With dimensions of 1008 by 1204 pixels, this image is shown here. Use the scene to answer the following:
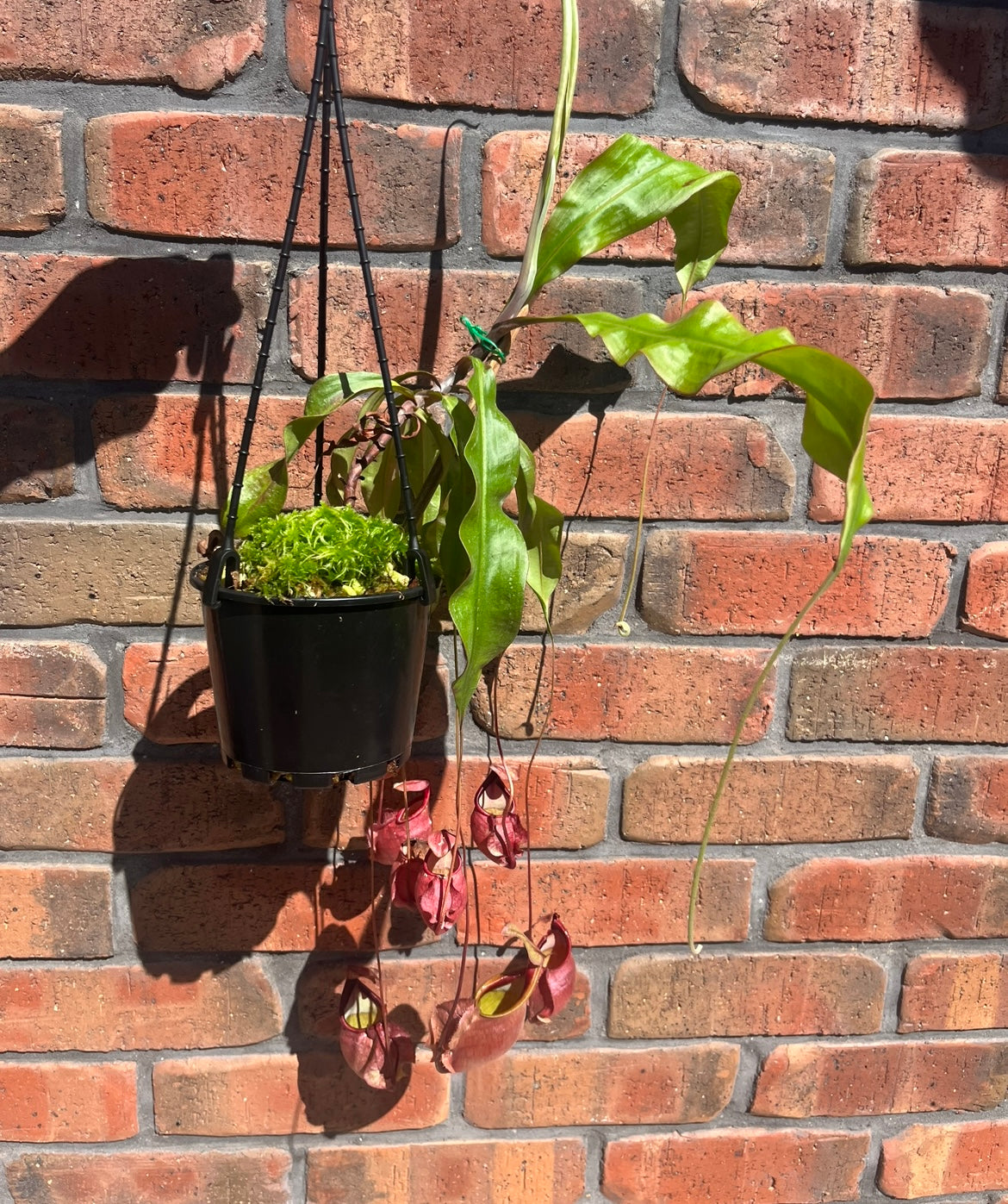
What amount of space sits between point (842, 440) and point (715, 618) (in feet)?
0.97

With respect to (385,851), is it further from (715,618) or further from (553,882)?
(715,618)

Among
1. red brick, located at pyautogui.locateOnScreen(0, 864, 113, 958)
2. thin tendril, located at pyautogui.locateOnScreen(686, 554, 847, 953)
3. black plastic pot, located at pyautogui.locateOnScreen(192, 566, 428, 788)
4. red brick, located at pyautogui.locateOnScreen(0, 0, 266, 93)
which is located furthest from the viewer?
red brick, located at pyautogui.locateOnScreen(0, 864, 113, 958)

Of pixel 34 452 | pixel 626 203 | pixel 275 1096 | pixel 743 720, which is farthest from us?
pixel 275 1096

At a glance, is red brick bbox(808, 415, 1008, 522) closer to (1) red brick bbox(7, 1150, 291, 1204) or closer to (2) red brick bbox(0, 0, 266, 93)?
(2) red brick bbox(0, 0, 266, 93)

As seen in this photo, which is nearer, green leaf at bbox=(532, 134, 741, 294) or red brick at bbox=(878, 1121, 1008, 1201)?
green leaf at bbox=(532, 134, 741, 294)

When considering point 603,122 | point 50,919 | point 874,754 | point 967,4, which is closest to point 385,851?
point 50,919

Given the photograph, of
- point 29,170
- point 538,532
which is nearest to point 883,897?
point 538,532

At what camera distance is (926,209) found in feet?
2.27

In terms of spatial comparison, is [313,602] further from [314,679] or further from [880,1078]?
[880,1078]

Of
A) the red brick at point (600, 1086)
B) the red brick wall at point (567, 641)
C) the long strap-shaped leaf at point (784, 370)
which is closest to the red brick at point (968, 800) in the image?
the red brick wall at point (567, 641)

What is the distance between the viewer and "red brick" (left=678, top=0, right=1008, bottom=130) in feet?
2.17

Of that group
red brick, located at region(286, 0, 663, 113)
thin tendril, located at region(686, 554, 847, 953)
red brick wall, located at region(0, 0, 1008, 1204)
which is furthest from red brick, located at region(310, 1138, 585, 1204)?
red brick, located at region(286, 0, 663, 113)

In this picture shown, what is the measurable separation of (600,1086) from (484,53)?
837 mm

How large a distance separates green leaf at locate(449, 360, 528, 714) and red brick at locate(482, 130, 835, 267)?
224 millimetres
